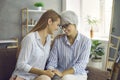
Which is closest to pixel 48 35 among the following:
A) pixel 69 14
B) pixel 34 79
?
pixel 69 14

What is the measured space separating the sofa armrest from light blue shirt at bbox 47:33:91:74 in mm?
91

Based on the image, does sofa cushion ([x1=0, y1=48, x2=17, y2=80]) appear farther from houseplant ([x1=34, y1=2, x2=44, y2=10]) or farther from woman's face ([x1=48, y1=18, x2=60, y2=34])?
houseplant ([x1=34, y1=2, x2=44, y2=10])

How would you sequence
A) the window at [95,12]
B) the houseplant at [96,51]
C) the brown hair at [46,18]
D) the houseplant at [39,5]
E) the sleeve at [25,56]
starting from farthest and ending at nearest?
1. the houseplant at [39,5]
2. the window at [95,12]
3. the houseplant at [96,51]
4. the brown hair at [46,18]
5. the sleeve at [25,56]

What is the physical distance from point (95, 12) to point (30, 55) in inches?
117

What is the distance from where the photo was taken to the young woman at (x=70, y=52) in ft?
6.99

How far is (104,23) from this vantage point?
4.54 m

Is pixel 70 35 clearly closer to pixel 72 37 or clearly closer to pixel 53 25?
pixel 72 37

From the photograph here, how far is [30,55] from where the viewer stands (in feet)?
6.52

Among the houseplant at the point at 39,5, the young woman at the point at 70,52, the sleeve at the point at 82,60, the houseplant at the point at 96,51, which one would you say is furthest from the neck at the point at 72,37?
the houseplant at the point at 39,5

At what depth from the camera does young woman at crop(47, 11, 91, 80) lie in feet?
6.99

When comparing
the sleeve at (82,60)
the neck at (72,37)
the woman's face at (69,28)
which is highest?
the woman's face at (69,28)

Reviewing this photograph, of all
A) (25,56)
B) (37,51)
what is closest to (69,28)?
(37,51)

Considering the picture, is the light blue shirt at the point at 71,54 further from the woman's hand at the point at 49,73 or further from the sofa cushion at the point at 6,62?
the sofa cushion at the point at 6,62

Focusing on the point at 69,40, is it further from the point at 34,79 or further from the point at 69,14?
the point at 34,79
